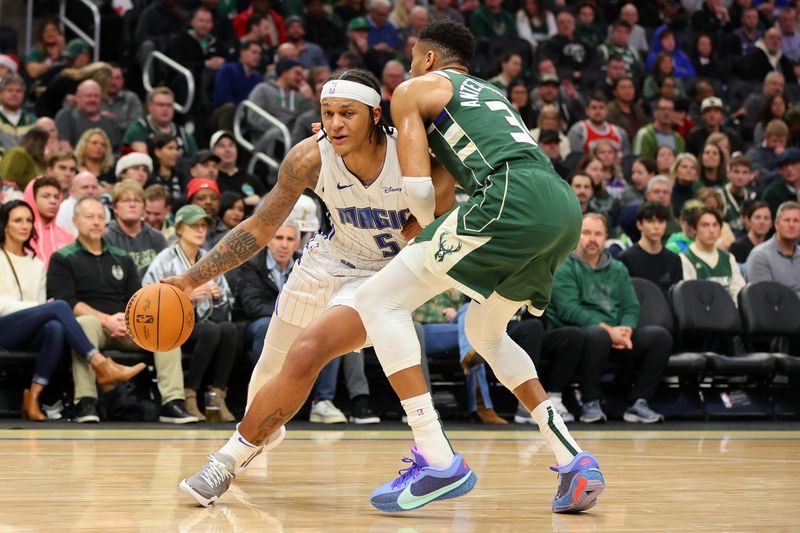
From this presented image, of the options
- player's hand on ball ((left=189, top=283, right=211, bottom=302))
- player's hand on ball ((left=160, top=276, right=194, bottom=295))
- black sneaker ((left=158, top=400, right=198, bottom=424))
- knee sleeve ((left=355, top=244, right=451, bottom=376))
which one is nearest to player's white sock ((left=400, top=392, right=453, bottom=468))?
knee sleeve ((left=355, top=244, right=451, bottom=376))

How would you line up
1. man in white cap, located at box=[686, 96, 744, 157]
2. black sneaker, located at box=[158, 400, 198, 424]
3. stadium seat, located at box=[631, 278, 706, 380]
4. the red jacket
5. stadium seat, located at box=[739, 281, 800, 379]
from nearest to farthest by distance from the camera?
black sneaker, located at box=[158, 400, 198, 424]
stadium seat, located at box=[631, 278, 706, 380]
stadium seat, located at box=[739, 281, 800, 379]
the red jacket
man in white cap, located at box=[686, 96, 744, 157]

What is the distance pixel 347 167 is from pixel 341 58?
26.1 feet

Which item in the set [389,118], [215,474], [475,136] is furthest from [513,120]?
[389,118]

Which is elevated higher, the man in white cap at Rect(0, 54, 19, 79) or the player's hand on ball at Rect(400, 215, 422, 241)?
the player's hand on ball at Rect(400, 215, 422, 241)

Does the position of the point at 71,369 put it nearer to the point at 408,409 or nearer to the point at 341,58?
the point at 408,409

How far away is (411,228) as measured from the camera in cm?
427

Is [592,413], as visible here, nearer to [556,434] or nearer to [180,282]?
[556,434]

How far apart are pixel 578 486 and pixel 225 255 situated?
58.7 inches

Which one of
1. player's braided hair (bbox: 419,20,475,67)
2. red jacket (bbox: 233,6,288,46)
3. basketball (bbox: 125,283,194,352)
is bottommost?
red jacket (bbox: 233,6,288,46)

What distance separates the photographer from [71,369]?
7.39 meters

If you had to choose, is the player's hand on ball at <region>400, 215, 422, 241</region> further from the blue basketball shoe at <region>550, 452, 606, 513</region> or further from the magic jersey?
the blue basketball shoe at <region>550, 452, 606, 513</region>

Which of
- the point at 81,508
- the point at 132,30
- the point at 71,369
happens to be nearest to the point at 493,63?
the point at 132,30

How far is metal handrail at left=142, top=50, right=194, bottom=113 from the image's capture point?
1146 cm

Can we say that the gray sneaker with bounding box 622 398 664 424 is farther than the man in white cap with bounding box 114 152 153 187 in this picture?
No
